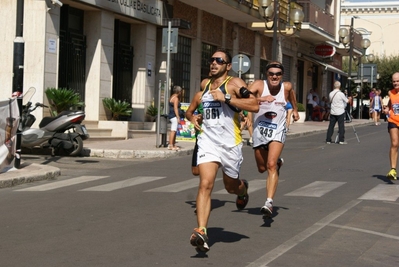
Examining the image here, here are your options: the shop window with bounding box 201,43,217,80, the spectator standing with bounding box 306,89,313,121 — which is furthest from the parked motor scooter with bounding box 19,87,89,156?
the spectator standing with bounding box 306,89,313,121

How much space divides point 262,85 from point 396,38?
7842cm

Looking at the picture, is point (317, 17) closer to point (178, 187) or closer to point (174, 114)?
point (174, 114)

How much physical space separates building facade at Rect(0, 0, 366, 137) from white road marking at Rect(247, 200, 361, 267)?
1149 cm

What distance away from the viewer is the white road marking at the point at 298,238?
709 cm

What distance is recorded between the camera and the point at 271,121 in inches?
390

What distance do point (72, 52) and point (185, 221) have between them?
1492cm

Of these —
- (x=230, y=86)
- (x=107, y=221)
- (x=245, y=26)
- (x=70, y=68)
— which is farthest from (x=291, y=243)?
(x=245, y=26)

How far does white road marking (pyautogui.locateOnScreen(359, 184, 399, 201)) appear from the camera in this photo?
38.0 ft

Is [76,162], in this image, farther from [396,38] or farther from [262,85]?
[396,38]

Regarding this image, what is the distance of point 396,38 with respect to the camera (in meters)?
85.3

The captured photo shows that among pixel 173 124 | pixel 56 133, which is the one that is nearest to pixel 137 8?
pixel 173 124

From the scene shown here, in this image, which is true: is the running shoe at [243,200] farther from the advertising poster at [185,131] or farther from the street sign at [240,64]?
the street sign at [240,64]

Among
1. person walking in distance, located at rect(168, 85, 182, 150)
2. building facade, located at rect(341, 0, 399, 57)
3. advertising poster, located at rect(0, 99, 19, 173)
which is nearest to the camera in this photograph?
advertising poster, located at rect(0, 99, 19, 173)

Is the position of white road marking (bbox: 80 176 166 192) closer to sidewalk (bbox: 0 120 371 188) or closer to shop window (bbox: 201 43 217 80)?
sidewalk (bbox: 0 120 371 188)
